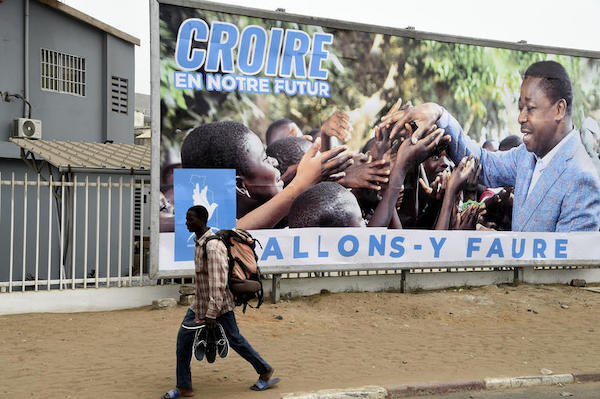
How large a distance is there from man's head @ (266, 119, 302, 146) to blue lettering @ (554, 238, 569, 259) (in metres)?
5.71

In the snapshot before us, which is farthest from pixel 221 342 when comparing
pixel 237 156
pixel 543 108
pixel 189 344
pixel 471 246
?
pixel 543 108

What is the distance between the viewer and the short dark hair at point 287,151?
10.3 m

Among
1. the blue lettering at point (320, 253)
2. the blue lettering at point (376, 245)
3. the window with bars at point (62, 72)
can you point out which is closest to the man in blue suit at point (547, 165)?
the blue lettering at point (376, 245)

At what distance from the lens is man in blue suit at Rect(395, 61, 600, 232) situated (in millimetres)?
12312

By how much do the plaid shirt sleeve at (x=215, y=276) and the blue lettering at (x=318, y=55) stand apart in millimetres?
5715

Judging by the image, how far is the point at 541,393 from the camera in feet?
21.7

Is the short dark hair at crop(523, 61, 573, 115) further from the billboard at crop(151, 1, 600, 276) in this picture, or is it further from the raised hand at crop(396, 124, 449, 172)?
the raised hand at crop(396, 124, 449, 172)

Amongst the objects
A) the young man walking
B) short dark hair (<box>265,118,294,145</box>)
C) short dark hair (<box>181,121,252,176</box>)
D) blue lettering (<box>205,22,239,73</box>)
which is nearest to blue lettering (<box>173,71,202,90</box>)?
blue lettering (<box>205,22,239,73</box>)

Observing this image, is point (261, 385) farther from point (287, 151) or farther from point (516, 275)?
point (516, 275)

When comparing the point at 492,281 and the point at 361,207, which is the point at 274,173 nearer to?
the point at 361,207

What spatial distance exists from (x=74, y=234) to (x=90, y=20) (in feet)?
32.1

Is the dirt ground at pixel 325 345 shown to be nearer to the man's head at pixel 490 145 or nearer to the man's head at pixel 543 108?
the man's head at pixel 490 145

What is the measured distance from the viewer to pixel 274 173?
10273mm

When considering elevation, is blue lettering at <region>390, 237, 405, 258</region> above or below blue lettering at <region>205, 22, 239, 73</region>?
below
